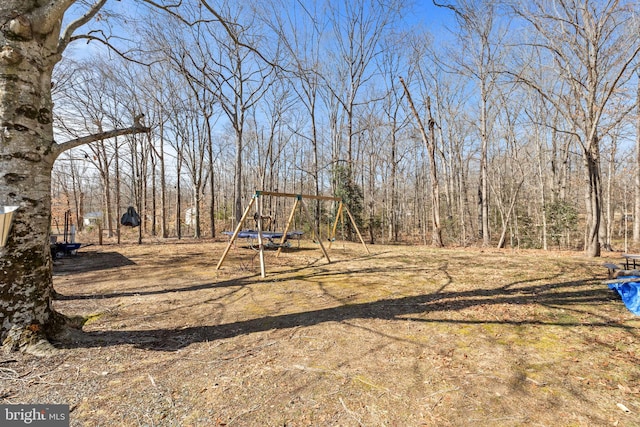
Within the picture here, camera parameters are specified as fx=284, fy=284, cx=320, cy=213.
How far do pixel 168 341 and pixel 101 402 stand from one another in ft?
3.01

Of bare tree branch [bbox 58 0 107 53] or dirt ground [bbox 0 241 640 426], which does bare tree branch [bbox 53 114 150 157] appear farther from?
dirt ground [bbox 0 241 640 426]

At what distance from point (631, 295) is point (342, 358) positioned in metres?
3.74

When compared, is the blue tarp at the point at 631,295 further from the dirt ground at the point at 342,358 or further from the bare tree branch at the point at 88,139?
the bare tree branch at the point at 88,139

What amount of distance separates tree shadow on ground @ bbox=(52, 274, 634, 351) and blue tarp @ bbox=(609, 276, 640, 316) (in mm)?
207

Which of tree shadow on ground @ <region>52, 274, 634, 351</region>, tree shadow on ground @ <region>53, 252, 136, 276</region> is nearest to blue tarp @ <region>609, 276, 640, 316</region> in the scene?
tree shadow on ground @ <region>52, 274, 634, 351</region>

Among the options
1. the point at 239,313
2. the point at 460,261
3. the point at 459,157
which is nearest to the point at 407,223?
the point at 459,157

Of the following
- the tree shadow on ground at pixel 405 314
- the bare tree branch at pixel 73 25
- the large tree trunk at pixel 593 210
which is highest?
the bare tree branch at pixel 73 25

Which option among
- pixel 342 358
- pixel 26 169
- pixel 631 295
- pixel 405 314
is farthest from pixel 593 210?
pixel 26 169

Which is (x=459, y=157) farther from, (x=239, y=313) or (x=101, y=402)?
(x=101, y=402)

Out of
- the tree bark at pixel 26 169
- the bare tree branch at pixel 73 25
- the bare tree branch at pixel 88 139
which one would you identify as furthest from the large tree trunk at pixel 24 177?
the bare tree branch at pixel 73 25

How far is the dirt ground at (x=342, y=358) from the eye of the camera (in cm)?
172

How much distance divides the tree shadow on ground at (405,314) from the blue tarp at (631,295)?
8.2 inches

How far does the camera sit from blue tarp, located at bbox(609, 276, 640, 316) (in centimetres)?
330

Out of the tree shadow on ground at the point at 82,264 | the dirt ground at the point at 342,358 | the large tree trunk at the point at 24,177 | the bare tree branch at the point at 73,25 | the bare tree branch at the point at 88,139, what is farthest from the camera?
the tree shadow on ground at the point at 82,264
